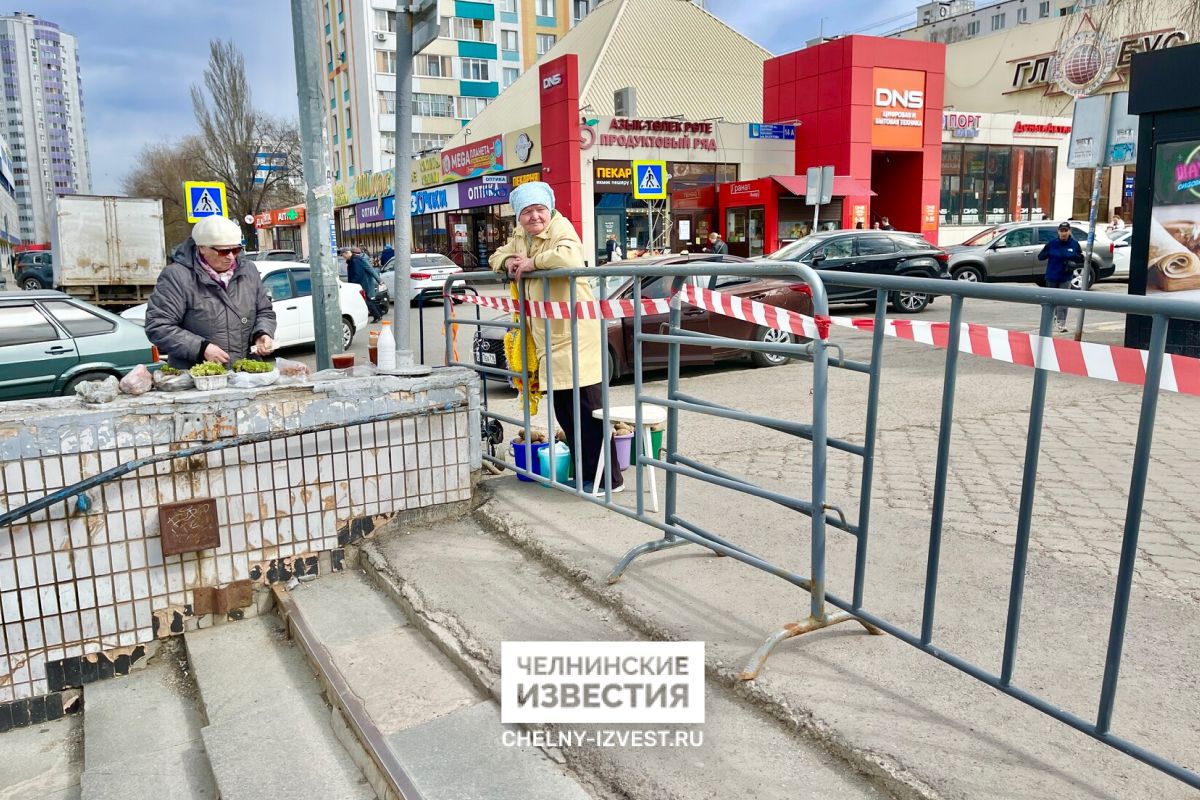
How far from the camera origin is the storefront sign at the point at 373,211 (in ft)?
136

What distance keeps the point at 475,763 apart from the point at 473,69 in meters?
59.2

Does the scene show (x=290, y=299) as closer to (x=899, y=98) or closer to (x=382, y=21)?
(x=899, y=98)

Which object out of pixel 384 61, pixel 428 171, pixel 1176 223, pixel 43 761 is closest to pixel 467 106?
pixel 384 61

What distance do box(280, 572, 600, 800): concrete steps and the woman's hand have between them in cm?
193

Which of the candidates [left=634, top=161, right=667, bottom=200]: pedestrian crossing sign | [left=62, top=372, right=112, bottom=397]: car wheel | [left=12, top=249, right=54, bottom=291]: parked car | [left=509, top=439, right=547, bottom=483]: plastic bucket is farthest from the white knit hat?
[left=12, top=249, right=54, bottom=291]: parked car

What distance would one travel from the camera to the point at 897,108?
29.4 meters

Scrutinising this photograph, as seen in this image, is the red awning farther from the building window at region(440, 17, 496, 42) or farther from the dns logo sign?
the building window at region(440, 17, 496, 42)

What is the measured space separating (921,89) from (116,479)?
3128cm

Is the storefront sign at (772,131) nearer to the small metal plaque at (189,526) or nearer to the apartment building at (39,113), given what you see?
the small metal plaque at (189,526)

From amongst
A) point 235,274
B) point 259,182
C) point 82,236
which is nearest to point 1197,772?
point 235,274

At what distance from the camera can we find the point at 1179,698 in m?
2.69

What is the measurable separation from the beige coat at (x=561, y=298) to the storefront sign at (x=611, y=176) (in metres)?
23.7

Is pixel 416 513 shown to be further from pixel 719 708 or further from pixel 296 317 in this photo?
pixel 296 317

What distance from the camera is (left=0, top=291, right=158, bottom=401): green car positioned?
8586mm
